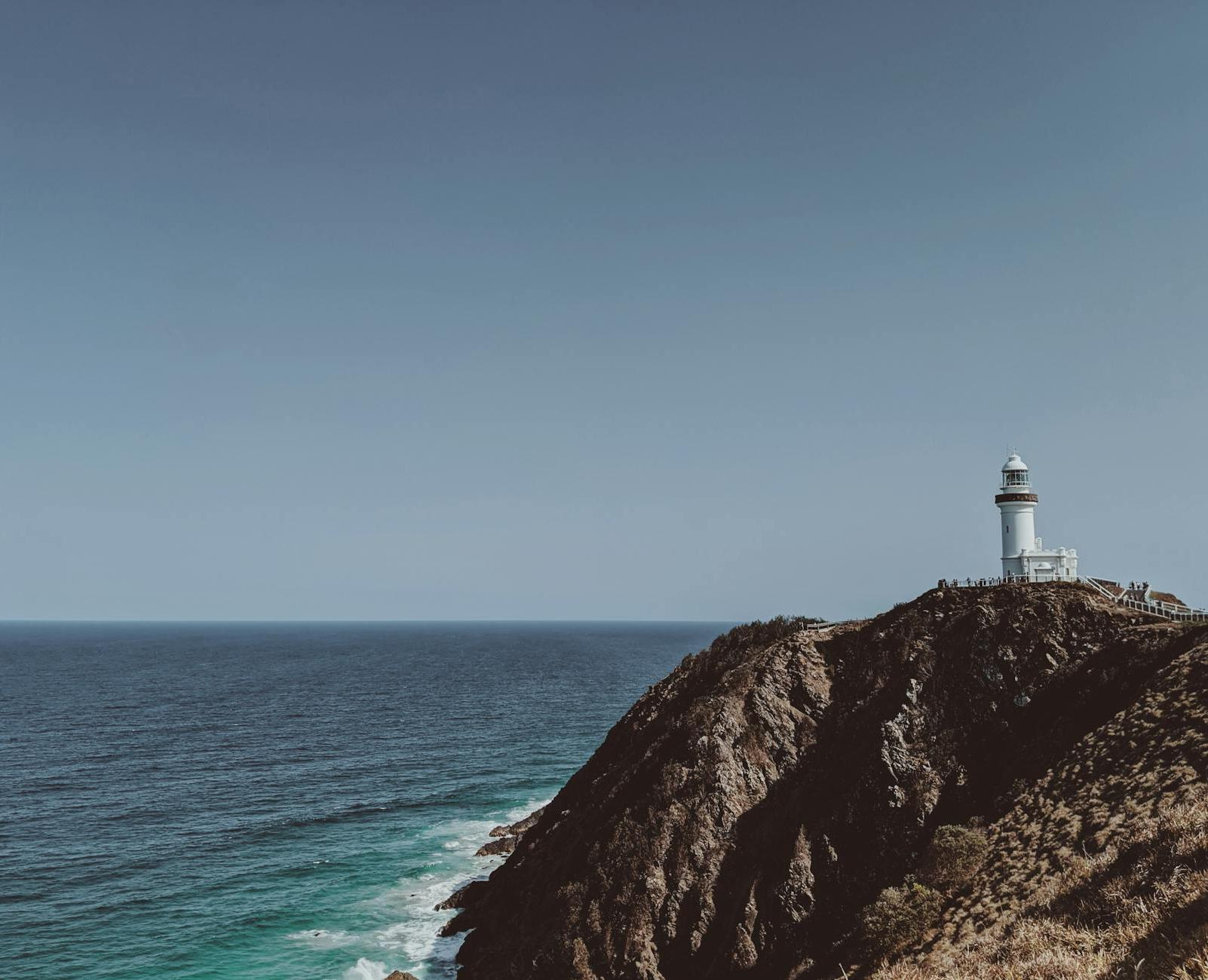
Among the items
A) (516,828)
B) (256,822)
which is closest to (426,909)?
(516,828)

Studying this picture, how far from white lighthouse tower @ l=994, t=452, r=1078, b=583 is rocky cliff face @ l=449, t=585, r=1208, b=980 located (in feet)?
47.6

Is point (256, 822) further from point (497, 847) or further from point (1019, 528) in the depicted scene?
point (1019, 528)

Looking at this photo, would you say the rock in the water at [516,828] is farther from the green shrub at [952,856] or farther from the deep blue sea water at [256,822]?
the green shrub at [952,856]

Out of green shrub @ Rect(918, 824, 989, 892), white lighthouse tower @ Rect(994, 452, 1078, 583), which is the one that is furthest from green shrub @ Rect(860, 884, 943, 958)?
white lighthouse tower @ Rect(994, 452, 1078, 583)

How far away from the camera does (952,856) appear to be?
32.7 meters

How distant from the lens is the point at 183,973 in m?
42.0

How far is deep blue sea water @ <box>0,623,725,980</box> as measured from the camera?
45125 millimetres

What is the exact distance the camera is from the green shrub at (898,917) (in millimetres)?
29672

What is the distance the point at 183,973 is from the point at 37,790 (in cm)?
4565

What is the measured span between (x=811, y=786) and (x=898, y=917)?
10686mm

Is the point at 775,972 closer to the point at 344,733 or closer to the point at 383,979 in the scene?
the point at 383,979

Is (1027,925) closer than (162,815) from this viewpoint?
Yes

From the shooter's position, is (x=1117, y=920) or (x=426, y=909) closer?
(x=1117, y=920)

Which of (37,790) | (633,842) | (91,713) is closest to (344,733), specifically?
(37,790)
